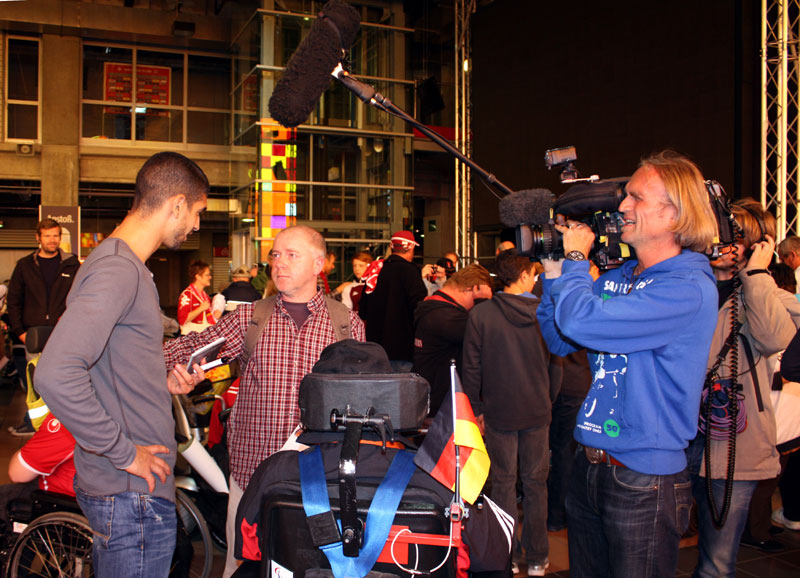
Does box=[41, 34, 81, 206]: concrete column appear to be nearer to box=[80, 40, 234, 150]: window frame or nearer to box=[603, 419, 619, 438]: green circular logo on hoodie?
box=[80, 40, 234, 150]: window frame

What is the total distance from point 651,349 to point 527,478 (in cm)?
205

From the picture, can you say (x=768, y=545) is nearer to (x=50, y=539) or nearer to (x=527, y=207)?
(x=527, y=207)

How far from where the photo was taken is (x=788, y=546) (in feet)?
13.6

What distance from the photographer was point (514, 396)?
3.68 meters

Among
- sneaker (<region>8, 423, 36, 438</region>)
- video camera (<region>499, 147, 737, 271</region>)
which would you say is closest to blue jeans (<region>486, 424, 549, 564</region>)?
video camera (<region>499, 147, 737, 271</region>)

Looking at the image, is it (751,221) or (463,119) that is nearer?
(751,221)

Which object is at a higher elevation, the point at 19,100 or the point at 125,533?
the point at 19,100

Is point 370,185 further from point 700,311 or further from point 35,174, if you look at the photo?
point 700,311

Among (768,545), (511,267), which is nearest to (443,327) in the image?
(511,267)

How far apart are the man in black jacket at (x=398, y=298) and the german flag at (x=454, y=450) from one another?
381 centimetres

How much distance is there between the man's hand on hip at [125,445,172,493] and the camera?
5.68 ft

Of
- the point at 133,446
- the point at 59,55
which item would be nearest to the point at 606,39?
the point at 133,446

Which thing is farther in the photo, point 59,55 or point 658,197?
point 59,55

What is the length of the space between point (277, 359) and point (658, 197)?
1540 mm
